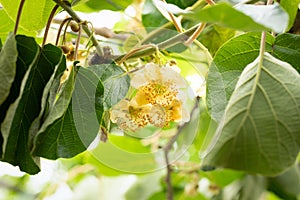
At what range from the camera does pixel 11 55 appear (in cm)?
47

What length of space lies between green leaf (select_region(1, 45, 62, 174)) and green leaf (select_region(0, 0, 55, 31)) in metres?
0.09

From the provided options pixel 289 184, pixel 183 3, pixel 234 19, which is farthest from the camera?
pixel 289 184

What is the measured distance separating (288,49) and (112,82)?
167mm

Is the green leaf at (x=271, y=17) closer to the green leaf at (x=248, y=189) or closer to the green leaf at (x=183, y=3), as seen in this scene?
the green leaf at (x=183, y=3)

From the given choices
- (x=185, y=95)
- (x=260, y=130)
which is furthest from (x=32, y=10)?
(x=260, y=130)

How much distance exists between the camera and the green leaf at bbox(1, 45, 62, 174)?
501 millimetres

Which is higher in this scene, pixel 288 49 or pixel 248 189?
pixel 288 49

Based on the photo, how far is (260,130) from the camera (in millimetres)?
418

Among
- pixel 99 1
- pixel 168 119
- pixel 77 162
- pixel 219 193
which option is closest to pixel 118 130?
pixel 168 119

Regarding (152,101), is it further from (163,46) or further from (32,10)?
(32,10)

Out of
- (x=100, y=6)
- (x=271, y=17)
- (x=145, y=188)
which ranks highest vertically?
(x=271, y=17)

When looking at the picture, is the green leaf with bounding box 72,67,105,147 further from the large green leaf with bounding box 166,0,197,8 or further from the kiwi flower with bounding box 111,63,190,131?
the large green leaf with bounding box 166,0,197,8

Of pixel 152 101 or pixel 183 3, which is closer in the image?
pixel 152 101

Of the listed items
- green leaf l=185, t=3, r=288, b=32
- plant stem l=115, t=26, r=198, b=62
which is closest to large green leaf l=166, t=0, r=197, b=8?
plant stem l=115, t=26, r=198, b=62
